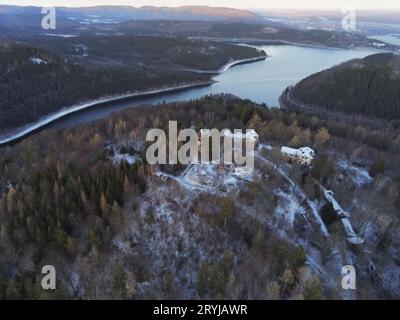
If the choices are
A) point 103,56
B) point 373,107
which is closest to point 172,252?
point 373,107

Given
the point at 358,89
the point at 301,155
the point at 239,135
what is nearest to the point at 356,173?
the point at 301,155

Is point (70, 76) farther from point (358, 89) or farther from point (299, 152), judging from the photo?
point (358, 89)

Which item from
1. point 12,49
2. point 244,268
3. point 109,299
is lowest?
point 109,299

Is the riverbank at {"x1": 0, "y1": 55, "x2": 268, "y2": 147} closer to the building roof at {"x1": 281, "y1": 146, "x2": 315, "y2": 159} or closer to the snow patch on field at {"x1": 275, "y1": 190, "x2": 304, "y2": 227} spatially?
the building roof at {"x1": 281, "y1": 146, "x2": 315, "y2": 159}

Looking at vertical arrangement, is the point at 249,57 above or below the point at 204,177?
above

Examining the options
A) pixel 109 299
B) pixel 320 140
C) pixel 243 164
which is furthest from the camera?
pixel 320 140

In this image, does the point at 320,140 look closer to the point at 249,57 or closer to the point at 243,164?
the point at 243,164

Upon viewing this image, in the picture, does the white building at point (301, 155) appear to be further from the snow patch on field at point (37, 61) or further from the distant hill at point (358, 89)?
the snow patch on field at point (37, 61)

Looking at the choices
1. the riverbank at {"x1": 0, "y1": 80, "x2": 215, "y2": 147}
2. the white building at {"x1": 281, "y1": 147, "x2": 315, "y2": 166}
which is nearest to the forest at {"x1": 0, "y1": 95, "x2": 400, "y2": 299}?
the white building at {"x1": 281, "y1": 147, "x2": 315, "y2": 166}
